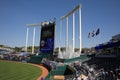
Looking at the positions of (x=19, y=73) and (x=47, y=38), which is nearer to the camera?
(x=19, y=73)

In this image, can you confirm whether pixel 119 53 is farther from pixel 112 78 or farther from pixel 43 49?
pixel 43 49

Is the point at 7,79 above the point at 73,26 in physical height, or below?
below

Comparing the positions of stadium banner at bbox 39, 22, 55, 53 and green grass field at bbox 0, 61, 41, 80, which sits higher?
stadium banner at bbox 39, 22, 55, 53

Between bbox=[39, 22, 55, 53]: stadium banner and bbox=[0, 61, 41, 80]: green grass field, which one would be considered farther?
bbox=[39, 22, 55, 53]: stadium banner

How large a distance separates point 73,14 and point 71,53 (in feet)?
26.5

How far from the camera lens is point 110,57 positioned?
88.6 feet

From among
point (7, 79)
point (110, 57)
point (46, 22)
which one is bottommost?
point (7, 79)

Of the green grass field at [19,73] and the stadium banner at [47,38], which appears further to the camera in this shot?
the stadium banner at [47,38]

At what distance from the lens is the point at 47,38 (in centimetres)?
4344

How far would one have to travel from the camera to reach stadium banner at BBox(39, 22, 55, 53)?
41838 millimetres

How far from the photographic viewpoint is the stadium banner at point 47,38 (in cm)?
4184

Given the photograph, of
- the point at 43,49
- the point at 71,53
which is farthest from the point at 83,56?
the point at 43,49

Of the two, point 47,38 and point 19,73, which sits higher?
point 47,38

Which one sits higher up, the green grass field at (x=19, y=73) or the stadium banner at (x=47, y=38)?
the stadium banner at (x=47, y=38)
